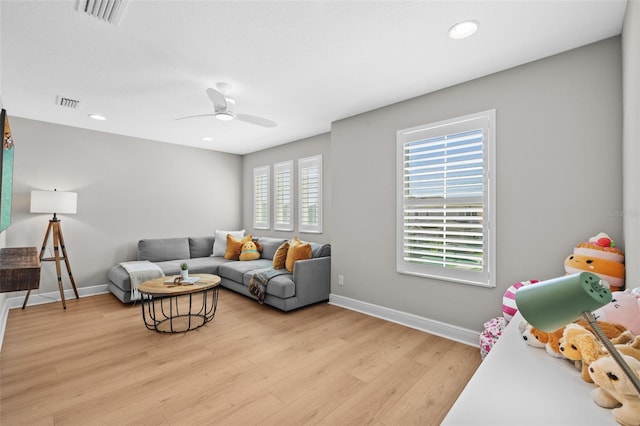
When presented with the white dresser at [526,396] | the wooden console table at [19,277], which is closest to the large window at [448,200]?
the white dresser at [526,396]

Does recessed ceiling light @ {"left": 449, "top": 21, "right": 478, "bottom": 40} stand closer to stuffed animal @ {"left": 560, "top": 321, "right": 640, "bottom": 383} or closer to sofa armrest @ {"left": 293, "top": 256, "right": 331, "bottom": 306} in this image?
stuffed animal @ {"left": 560, "top": 321, "right": 640, "bottom": 383}

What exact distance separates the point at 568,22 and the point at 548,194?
4.03ft

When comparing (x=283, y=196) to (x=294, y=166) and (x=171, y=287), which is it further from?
(x=171, y=287)

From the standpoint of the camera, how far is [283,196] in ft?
18.4

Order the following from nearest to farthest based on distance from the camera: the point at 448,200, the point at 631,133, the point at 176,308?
the point at 631,133
the point at 448,200
the point at 176,308

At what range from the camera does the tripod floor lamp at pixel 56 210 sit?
152 inches

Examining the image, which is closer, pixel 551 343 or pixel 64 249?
pixel 551 343

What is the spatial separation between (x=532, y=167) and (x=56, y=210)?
17.9 feet

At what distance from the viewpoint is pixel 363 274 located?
3.79 metres

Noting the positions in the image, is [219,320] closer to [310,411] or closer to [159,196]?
[310,411]

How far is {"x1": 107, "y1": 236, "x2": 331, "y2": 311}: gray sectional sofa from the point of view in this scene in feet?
12.6

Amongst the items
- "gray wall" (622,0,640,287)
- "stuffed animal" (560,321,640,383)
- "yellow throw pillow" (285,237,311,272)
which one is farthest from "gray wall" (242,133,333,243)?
"stuffed animal" (560,321,640,383)

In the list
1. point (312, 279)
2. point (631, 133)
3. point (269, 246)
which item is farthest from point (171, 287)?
point (631, 133)

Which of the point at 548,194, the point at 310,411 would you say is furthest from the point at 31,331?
the point at 548,194
